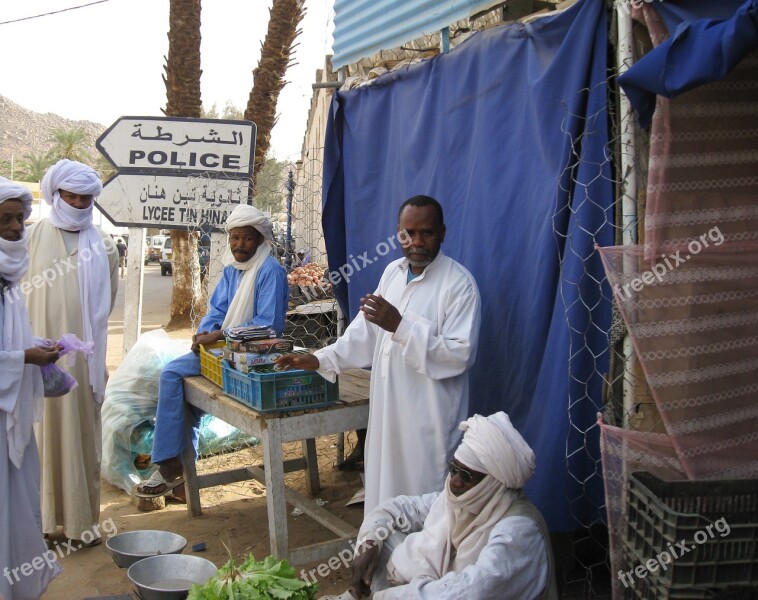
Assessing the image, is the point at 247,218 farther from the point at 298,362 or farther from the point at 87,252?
the point at 298,362

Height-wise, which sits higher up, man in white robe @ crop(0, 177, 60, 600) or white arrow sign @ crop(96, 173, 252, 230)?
white arrow sign @ crop(96, 173, 252, 230)

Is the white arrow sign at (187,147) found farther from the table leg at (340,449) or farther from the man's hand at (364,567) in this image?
the man's hand at (364,567)

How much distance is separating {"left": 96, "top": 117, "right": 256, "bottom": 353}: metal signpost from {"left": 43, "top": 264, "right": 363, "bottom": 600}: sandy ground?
219 centimetres

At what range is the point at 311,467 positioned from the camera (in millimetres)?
5785

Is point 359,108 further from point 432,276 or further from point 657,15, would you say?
point 657,15

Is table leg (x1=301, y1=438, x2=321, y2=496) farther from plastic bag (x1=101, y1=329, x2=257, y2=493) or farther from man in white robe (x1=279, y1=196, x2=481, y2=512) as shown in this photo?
man in white robe (x1=279, y1=196, x2=481, y2=512)

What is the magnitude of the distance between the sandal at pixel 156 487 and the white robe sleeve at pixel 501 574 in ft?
10.5

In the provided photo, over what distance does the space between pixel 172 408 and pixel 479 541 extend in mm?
2842

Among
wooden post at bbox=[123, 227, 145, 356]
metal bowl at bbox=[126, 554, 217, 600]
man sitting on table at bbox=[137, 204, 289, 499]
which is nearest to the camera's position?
metal bowl at bbox=[126, 554, 217, 600]

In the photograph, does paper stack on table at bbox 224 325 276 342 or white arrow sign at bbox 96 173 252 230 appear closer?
paper stack on table at bbox 224 325 276 342

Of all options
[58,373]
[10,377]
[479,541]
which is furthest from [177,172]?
[479,541]

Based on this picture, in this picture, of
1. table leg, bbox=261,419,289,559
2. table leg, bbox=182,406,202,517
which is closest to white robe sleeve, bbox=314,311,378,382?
table leg, bbox=261,419,289,559

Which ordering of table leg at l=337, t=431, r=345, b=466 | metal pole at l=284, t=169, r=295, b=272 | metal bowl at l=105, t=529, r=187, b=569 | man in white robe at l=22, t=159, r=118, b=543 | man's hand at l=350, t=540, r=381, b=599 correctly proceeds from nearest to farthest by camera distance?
man's hand at l=350, t=540, r=381, b=599
metal bowl at l=105, t=529, r=187, b=569
man in white robe at l=22, t=159, r=118, b=543
table leg at l=337, t=431, r=345, b=466
metal pole at l=284, t=169, r=295, b=272

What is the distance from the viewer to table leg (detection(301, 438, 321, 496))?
5.74m
